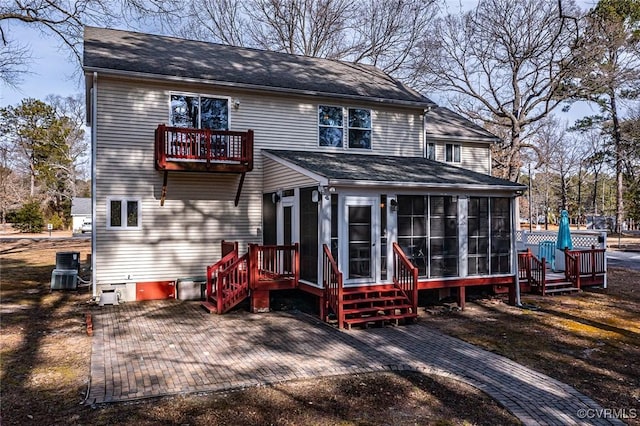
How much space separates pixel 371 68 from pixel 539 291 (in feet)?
34.8

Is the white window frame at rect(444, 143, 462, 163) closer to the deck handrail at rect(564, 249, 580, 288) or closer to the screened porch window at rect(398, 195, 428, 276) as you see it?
the deck handrail at rect(564, 249, 580, 288)

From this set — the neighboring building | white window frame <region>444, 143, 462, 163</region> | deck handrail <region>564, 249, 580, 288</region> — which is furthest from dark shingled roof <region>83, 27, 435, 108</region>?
the neighboring building

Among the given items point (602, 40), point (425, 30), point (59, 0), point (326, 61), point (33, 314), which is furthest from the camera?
point (425, 30)

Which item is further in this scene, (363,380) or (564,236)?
(564,236)

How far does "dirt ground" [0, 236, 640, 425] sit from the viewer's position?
Result: 16.8 ft

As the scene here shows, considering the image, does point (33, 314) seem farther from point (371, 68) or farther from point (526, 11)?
point (526, 11)

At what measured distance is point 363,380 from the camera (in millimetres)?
6289

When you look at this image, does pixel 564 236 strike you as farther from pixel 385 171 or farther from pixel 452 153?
pixel 385 171

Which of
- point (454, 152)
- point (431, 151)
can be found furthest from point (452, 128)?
point (431, 151)

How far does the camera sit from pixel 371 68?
18.5m

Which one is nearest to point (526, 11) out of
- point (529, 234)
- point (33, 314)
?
point (529, 234)

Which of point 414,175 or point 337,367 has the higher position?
point 414,175

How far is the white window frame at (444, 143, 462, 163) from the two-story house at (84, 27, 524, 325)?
13.1 ft

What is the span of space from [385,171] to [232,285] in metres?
4.62
